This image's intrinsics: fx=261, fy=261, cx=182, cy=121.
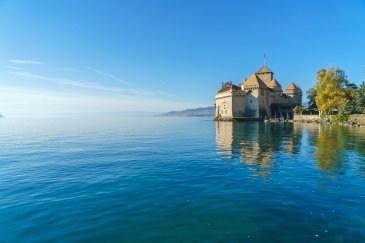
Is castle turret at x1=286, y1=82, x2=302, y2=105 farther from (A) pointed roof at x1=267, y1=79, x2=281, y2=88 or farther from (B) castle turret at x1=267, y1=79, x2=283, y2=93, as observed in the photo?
(A) pointed roof at x1=267, y1=79, x2=281, y2=88

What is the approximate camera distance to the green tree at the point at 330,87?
7375 centimetres

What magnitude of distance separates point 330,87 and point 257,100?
85.6 feet

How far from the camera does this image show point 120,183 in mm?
14453

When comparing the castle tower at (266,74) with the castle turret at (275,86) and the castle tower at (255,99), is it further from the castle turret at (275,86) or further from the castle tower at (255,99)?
the castle tower at (255,99)

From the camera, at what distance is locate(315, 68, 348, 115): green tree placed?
7375cm

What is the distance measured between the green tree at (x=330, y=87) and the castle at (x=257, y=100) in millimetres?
19928

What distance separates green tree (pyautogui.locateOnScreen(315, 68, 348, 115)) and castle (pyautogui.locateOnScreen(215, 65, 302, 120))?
19928 millimetres

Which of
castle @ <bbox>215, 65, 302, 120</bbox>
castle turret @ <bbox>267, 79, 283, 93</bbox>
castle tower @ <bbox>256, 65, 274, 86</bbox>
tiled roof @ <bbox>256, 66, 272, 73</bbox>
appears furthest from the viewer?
tiled roof @ <bbox>256, 66, 272, 73</bbox>

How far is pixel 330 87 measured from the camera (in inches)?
2904

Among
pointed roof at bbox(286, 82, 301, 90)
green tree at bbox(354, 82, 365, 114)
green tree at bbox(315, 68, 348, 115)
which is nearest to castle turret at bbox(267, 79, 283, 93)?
pointed roof at bbox(286, 82, 301, 90)

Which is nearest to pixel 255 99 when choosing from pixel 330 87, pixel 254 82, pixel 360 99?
pixel 254 82

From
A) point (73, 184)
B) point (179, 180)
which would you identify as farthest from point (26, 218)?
point (179, 180)

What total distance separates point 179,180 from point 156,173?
2.35m

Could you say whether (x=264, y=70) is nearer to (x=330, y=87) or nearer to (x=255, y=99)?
(x=255, y=99)
